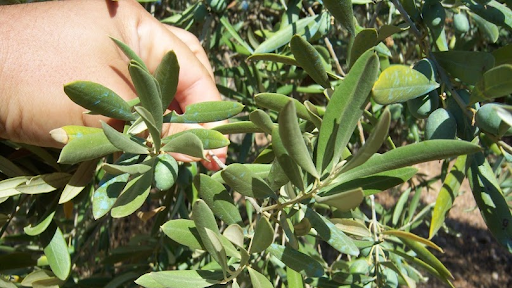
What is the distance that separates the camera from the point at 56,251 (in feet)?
3.16

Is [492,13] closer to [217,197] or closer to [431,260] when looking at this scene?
[431,260]

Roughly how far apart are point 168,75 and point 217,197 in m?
0.18

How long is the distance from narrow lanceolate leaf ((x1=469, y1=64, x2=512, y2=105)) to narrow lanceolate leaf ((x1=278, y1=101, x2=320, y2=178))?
236 millimetres

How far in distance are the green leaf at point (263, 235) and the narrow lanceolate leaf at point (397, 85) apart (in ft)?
0.64

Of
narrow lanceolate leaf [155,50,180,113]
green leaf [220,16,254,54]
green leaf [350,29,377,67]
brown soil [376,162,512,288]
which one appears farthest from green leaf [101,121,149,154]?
brown soil [376,162,512,288]

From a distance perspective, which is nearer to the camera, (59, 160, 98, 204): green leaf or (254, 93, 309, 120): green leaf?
(254, 93, 309, 120): green leaf

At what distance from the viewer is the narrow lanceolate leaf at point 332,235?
573 mm

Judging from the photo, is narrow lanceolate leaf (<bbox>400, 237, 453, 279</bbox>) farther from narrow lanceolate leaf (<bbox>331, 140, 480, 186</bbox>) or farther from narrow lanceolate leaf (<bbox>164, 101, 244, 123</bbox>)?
narrow lanceolate leaf (<bbox>164, 101, 244, 123</bbox>)

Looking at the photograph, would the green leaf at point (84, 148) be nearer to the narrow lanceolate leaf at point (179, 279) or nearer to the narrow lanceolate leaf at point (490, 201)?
the narrow lanceolate leaf at point (179, 279)

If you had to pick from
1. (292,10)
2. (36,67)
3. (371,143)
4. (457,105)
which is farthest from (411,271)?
(36,67)

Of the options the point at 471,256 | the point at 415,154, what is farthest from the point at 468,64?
the point at 471,256

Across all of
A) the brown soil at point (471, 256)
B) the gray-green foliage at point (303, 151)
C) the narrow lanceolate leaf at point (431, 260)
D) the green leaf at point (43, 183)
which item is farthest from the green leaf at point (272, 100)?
the brown soil at point (471, 256)

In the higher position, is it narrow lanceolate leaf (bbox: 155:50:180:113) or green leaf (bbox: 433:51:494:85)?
narrow lanceolate leaf (bbox: 155:50:180:113)

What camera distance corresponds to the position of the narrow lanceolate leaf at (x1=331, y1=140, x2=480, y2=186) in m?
0.48
